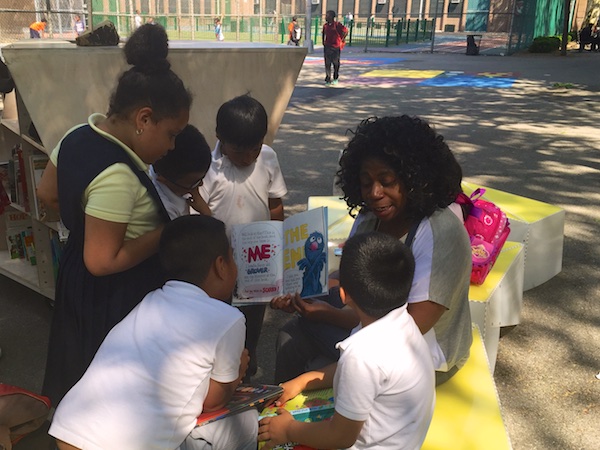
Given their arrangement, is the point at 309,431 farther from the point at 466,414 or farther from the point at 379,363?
the point at 466,414

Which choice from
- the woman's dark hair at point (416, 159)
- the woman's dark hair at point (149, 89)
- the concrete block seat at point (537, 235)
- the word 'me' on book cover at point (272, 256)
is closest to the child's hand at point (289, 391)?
the word 'me' on book cover at point (272, 256)

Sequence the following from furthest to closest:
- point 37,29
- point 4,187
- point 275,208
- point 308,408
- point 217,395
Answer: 1. point 37,29
2. point 4,187
3. point 275,208
4. point 308,408
5. point 217,395

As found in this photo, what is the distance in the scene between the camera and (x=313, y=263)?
2.51m

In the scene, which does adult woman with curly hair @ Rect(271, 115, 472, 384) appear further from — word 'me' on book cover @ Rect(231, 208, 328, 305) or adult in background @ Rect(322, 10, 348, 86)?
adult in background @ Rect(322, 10, 348, 86)

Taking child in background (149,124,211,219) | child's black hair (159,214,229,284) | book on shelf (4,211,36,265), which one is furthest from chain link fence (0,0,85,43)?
child's black hair (159,214,229,284)

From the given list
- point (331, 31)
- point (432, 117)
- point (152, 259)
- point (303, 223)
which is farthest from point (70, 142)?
point (331, 31)

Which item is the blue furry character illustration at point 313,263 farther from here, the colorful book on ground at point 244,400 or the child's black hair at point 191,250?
the child's black hair at point 191,250

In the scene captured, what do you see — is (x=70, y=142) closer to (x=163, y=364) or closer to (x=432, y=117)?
(x=163, y=364)

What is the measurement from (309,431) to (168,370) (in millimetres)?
507

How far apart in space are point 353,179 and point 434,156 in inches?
15.2

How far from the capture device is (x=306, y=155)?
8.34 meters

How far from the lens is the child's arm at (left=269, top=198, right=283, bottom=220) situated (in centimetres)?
324

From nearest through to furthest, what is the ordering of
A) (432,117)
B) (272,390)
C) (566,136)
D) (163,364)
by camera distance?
(163,364) → (272,390) → (566,136) → (432,117)

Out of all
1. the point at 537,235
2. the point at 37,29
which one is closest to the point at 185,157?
the point at 537,235
